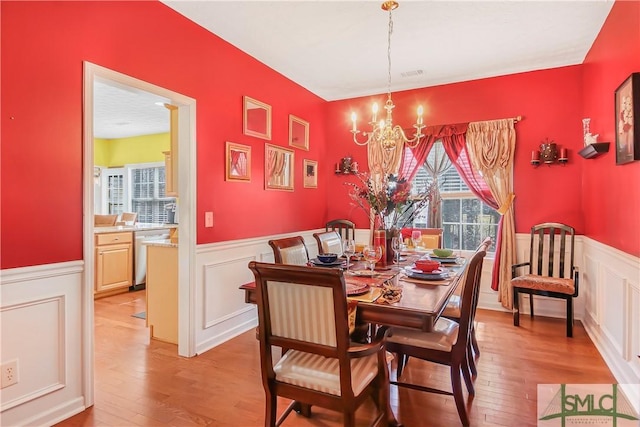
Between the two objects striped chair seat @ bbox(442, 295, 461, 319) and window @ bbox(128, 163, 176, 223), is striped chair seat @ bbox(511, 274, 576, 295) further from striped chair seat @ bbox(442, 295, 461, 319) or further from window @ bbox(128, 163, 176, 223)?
window @ bbox(128, 163, 176, 223)

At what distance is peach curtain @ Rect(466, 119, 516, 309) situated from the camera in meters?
3.98

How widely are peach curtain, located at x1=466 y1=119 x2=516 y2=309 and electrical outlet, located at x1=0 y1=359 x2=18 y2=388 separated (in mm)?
4325

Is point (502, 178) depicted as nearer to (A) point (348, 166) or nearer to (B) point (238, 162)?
(A) point (348, 166)

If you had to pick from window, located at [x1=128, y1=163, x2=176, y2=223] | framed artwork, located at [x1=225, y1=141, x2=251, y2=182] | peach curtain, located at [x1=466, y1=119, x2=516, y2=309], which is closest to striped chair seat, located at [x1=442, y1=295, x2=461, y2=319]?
peach curtain, located at [x1=466, y1=119, x2=516, y2=309]

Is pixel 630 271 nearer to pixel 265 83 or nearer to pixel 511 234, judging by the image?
pixel 511 234

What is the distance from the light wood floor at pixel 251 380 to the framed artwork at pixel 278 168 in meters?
1.64

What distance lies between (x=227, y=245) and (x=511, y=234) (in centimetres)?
316

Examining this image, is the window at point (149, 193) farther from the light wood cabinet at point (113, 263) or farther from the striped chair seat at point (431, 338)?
the striped chair seat at point (431, 338)

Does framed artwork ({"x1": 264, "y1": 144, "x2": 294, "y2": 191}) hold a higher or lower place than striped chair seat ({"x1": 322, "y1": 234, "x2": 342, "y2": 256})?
higher

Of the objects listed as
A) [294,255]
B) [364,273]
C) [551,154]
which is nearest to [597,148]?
[551,154]

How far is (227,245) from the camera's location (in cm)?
325

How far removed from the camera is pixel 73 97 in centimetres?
209

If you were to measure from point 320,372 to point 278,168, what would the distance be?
2770 millimetres

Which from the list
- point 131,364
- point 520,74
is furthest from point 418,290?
point 520,74
